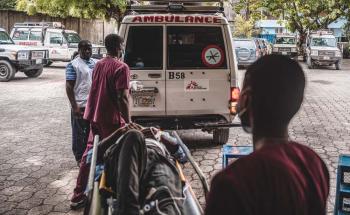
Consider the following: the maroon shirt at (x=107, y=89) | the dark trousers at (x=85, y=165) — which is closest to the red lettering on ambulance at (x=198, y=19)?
the maroon shirt at (x=107, y=89)

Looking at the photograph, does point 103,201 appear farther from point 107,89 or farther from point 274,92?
point 274,92

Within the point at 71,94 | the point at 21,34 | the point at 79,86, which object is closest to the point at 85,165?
the point at 71,94

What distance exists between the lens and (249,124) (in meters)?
1.64

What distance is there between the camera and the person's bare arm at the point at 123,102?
430 centimetres

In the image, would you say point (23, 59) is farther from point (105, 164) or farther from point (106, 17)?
point (105, 164)

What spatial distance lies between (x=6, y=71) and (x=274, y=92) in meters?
15.6

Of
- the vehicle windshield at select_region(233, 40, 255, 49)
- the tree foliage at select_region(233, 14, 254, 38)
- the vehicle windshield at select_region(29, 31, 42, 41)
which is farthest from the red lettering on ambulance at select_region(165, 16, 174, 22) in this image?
the tree foliage at select_region(233, 14, 254, 38)

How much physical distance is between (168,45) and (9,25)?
2411cm

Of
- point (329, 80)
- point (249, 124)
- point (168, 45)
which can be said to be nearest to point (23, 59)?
point (168, 45)

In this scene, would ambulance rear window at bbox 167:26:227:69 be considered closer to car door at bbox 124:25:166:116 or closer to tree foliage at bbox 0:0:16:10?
car door at bbox 124:25:166:116

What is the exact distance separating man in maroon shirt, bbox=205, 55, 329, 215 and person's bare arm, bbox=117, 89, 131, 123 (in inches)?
107

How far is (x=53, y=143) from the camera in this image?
24.8 ft

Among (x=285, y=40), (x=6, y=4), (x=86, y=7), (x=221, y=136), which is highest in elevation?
(x=6, y=4)

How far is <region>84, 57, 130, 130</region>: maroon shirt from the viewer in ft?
14.1
